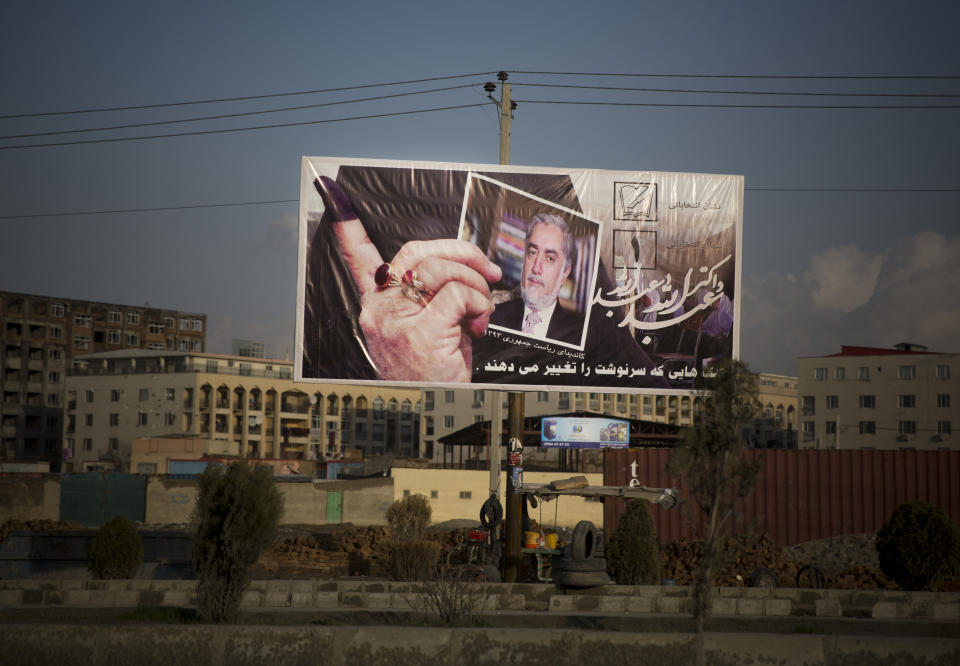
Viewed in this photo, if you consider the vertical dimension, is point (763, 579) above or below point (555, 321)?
below

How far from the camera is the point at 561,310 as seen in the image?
73.3ft

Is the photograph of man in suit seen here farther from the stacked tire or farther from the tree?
the tree

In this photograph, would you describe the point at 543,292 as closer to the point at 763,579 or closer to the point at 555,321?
the point at 555,321

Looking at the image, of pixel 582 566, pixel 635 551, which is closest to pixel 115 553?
pixel 582 566

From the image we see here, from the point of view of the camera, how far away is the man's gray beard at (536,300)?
73.0 feet

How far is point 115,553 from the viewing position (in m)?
17.6

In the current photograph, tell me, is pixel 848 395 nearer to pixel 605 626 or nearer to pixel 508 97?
pixel 508 97

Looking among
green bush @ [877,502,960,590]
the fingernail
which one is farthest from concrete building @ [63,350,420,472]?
green bush @ [877,502,960,590]

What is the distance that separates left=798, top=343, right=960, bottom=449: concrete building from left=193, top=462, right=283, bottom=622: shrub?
78.6 metres

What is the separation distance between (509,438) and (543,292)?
A: 11.9 ft

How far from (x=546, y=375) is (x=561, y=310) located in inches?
60.5

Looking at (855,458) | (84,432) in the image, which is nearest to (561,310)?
(855,458)

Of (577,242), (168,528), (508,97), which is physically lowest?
(168,528)

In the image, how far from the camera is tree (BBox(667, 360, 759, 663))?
1102 centimetres
